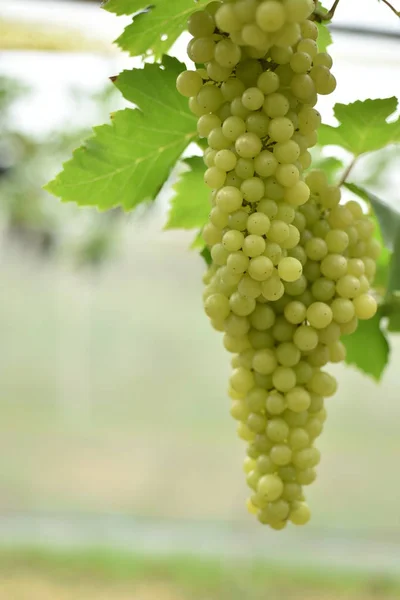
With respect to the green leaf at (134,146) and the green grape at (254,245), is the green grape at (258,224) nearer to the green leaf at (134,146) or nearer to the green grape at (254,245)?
the green grape at (254,245)

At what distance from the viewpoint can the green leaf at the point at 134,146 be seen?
1.39 feet

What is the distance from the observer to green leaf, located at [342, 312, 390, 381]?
0.50 meters

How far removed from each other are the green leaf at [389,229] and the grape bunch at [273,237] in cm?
4

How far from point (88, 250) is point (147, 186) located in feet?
5.82

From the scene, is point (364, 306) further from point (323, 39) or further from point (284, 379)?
point (323, 39)

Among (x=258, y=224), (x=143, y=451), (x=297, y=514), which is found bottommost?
(x=297, y=514)

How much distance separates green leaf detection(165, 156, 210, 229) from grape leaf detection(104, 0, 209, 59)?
0.40 feet

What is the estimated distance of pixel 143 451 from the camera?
243 cm

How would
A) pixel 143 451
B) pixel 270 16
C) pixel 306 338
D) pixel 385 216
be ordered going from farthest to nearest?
pixel 143 451, pixel 385 216, pixel 306 338, pixel 270 16

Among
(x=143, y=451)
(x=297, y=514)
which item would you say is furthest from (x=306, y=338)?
(x=143, y=451)

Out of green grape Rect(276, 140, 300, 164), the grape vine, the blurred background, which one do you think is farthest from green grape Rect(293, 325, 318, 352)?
the blurred background

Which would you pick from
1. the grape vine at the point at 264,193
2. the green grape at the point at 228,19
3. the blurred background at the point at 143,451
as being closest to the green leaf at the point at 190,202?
the grape vine at the point at 264,193

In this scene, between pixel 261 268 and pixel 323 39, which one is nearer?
pixel 261 268

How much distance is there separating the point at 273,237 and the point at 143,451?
86.6 inches
